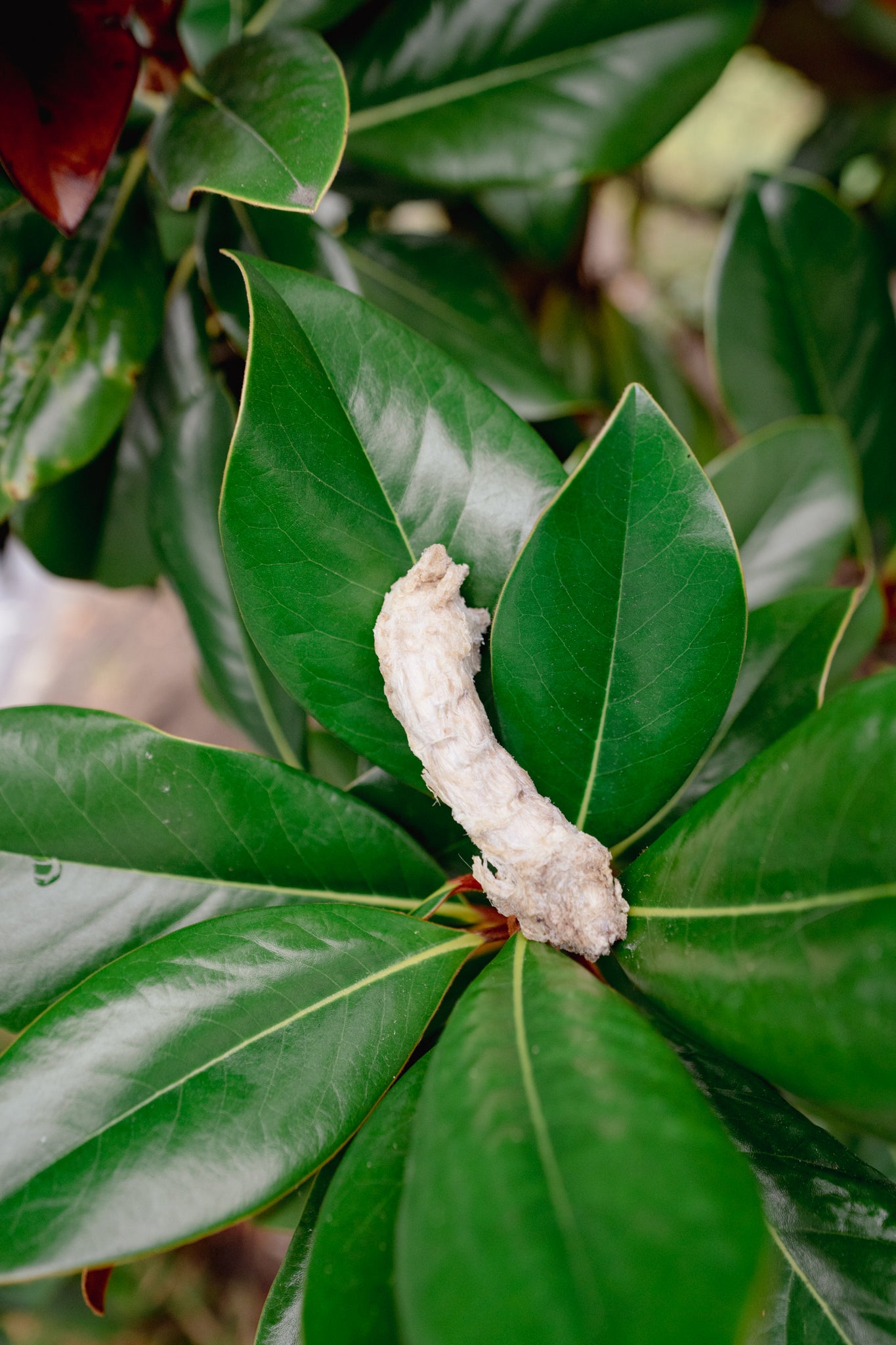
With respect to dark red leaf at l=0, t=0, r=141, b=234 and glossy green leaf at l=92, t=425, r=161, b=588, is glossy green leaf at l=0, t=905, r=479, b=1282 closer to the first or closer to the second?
dark red leaf at l=0, t=0, r=141, b=234

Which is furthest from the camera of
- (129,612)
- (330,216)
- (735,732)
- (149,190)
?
(129,612)

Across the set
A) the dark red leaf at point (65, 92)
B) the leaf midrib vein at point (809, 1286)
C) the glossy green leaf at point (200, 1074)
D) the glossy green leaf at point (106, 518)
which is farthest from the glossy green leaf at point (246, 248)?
the leaf midrib vein at point (809, 1286)

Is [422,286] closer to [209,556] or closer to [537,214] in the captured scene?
[537,214]

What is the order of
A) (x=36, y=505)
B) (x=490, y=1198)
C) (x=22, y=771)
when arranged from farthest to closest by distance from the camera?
(x=36, y=505) < (x=22, y=771) < (x=490, y=1198)

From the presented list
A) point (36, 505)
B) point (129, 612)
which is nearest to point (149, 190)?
point (36, 505)

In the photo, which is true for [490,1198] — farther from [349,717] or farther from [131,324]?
[131,324]

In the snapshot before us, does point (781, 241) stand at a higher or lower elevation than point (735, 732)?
higher
